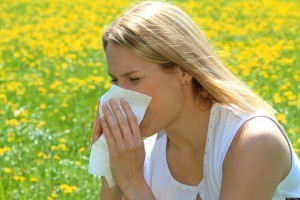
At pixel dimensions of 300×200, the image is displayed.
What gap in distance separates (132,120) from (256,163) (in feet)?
1.54

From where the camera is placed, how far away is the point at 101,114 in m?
2.81

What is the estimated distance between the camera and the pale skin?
2.64 meters

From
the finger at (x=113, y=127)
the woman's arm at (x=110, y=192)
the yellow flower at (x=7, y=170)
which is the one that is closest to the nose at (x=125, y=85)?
the finger at (x=113, y=127)

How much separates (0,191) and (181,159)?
1498 mm

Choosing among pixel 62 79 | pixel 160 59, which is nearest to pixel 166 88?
pixel 160 59

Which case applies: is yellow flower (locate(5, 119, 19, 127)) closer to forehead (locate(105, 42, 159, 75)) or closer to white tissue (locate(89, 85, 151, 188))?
white tissue (locate(89, 85, 151, 188))

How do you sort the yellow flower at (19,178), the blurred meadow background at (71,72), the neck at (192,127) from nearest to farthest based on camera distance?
the neck at (192,127), the yellow flower at (19,178), the blurred meadow background at (71,72)

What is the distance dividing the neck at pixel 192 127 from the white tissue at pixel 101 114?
0.24 metres

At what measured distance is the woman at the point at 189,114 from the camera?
2.65 meters

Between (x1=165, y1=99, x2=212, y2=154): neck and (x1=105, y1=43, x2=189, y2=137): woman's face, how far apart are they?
0.44 feet

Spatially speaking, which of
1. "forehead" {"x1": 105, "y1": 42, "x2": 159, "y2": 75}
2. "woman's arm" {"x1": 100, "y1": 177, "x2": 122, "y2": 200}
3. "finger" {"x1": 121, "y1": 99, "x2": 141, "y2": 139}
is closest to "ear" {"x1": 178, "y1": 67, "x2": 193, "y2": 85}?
"forehead" {"x1": 105, "y1": 42, "x2": 159, "y2": 75}

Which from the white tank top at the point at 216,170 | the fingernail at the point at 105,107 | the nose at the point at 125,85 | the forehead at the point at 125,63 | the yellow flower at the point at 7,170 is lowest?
the yellow flower at the point at 7,170

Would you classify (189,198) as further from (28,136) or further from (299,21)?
(299,21)

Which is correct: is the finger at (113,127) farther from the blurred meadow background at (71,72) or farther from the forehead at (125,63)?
the blurred meadow background at (71,72)
